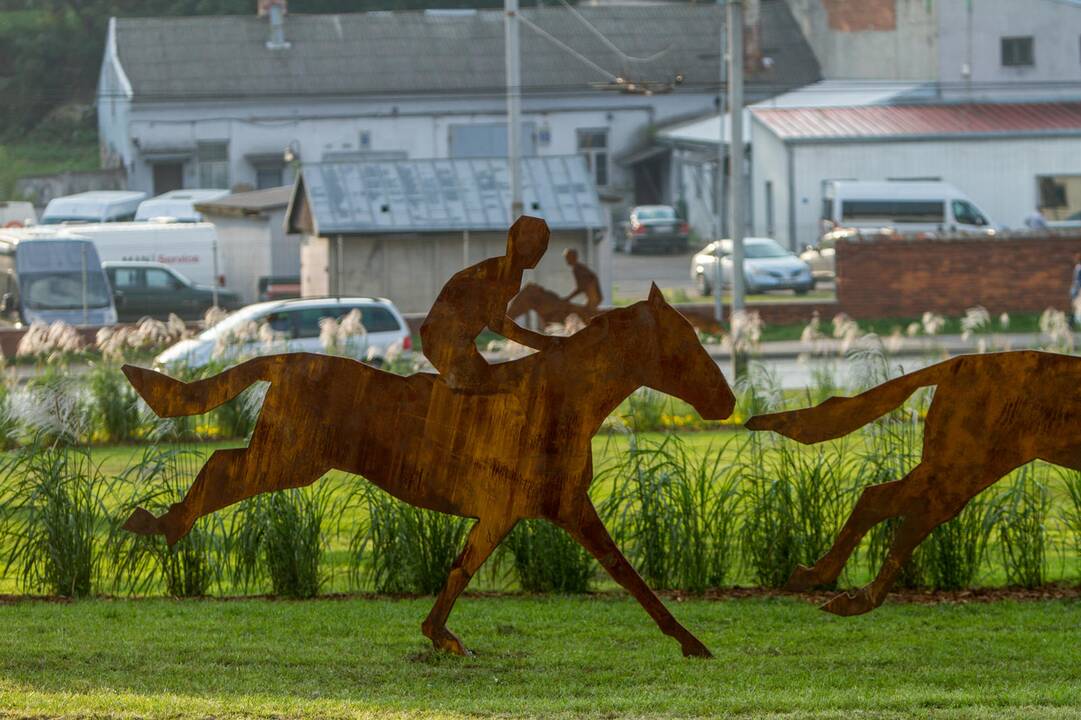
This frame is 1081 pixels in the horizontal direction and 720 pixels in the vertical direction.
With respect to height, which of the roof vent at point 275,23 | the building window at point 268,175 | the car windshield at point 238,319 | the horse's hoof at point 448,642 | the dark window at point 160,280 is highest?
the roof vent at point 275,23

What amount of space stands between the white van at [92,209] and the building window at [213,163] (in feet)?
18.9

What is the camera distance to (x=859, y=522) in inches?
320

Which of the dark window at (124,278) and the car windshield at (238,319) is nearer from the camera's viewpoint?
the car windshield at (238,319)

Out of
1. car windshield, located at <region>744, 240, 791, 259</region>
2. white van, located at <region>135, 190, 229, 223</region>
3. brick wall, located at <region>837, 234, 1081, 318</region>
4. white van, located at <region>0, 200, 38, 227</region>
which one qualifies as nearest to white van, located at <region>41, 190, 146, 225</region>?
white van, located at <region>0, 200, 38, 227</region>

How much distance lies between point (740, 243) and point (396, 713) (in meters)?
17.8

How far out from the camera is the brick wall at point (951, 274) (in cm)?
3256

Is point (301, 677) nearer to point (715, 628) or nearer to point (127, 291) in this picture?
point (715, 628)

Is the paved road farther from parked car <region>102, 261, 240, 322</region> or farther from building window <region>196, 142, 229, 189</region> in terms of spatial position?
building window <region>196, 142, 229, 189</region>

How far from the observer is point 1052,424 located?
789 cm

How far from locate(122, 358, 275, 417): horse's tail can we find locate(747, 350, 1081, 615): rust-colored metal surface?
2416 mm

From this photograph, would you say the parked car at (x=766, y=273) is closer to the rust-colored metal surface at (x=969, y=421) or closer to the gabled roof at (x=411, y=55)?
the gabled roof at (x=411, y=55)

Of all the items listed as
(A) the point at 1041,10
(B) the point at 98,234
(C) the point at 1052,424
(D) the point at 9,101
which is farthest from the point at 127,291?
(D) the point at 9,101

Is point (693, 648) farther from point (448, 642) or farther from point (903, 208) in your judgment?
point (903, 208)

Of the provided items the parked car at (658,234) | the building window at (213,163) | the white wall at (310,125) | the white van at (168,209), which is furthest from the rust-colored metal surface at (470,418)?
the building window at (213,163)
